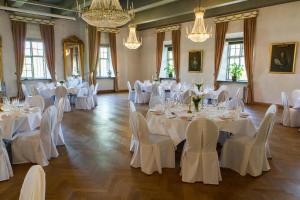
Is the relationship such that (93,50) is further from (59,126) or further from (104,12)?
(59,126)

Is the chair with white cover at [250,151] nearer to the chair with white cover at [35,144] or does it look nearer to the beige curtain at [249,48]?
the chair with white cover at [35,144]

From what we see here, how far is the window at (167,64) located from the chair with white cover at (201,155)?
33.2ft

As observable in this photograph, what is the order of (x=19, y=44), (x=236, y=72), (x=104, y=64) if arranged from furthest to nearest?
1. (x=104, y=64)
2. (x=19, y=44)
3. (x=236, y=72)

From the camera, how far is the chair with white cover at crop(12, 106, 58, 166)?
3869 mm

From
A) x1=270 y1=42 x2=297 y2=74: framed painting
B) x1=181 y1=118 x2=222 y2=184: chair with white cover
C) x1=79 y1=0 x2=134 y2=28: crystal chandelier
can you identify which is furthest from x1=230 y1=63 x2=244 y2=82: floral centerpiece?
x1=181 y1=118 x2=222 y2=184: chair with white cover

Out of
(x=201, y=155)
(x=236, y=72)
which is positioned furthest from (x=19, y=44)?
(x=201, y=155)

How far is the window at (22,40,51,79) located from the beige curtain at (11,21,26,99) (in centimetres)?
48

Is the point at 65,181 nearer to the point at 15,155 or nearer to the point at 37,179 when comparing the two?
the point at 15,155

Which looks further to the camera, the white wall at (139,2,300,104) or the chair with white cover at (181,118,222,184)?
the white wall at (139,2,300,104)

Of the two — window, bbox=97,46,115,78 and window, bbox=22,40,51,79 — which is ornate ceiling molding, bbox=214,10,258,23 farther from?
window, bbox=22,40,51,79

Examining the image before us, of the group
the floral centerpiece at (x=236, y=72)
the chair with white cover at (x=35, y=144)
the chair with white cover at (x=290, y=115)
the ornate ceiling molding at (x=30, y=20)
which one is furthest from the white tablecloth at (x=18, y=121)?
the floral centerpiece at (x=236, y=72)

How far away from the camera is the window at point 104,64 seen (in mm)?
13523

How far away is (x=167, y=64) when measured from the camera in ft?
44.8

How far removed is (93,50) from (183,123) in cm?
1015
